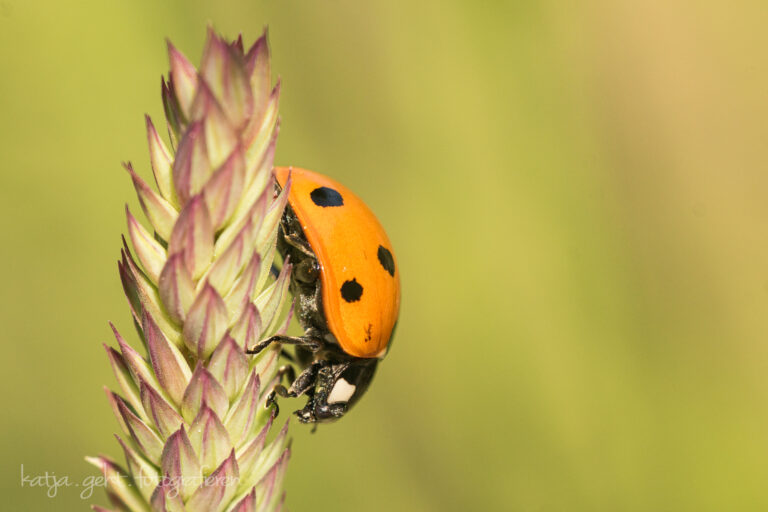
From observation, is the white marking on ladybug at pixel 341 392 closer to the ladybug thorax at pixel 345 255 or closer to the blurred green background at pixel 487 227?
the ladybug thorax at pixel 345 255

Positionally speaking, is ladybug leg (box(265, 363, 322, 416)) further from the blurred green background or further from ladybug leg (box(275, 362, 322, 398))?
the blurred green background

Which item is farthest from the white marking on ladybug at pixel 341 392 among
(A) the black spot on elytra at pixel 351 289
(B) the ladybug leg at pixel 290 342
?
(A) the black spot on elytra at pixel 351 289

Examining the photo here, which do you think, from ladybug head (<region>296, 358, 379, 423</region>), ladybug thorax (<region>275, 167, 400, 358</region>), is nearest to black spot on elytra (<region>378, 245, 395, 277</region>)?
ladybug thorax (<region>275, 167, 400, 358</region>)

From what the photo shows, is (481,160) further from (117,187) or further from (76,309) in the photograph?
(76,309)

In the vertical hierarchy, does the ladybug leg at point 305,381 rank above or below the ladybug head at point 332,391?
above

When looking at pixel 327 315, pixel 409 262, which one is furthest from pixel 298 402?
pixel 327 315

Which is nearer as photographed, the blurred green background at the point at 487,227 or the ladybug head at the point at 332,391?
the ladybug head at the point at 332,391
